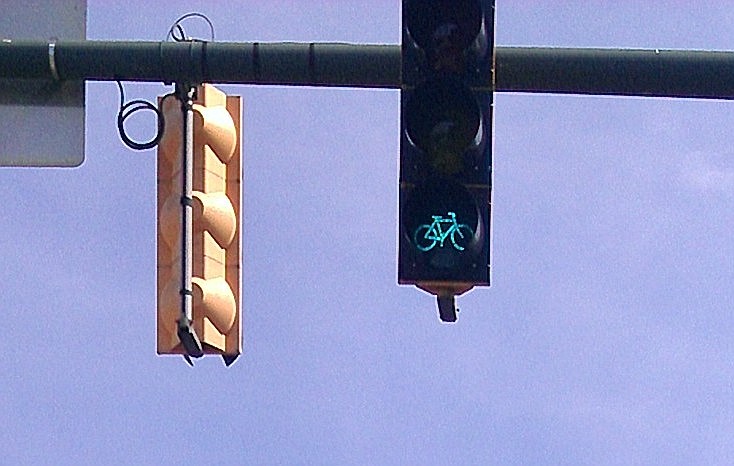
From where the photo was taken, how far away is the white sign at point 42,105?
8391 mm

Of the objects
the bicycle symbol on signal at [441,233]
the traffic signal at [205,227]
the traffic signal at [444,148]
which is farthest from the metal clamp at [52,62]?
the bicycle symbol on signal at [441,233]

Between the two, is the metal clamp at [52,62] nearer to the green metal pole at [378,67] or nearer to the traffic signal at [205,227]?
the green metal pole at [378,67]

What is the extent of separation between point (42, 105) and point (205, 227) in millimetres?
895

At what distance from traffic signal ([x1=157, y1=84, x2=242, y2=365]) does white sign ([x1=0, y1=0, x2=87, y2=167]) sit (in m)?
0.38

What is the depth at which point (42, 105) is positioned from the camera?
8375mm

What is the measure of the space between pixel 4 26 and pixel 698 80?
277 centimetres

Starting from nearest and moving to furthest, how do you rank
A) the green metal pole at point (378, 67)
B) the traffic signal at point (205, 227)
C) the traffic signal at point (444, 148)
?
the traffic signal at point (444, 148)
the green metal pole at point (378, 67)
the traffic signal at point (205, 227)

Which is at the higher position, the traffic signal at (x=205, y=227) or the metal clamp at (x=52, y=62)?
the metal clamp at (x=52, y=62)

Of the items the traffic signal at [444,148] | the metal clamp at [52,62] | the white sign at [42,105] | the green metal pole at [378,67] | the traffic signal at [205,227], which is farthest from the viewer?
the white sign at [42,105]

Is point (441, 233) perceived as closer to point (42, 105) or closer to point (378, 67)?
point (378, 67)

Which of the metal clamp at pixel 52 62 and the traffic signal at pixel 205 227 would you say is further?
the metal clamp at pixel 52 62

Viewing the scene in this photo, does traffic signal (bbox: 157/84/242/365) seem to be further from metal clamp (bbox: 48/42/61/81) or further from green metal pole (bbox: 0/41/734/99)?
metal clamp (bbox: 48/42/61/81)

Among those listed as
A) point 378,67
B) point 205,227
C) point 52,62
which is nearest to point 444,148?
point 378,67

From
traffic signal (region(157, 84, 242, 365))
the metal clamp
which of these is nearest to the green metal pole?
the metal clamp
